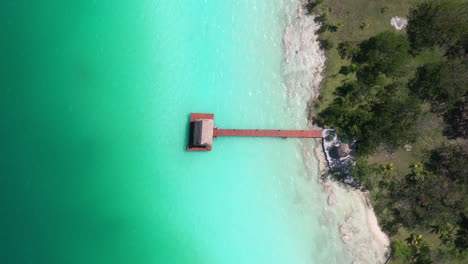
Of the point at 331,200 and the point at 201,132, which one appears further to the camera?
the point at 331,200

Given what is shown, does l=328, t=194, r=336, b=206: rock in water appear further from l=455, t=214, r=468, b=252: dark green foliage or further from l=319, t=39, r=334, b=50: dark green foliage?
l=319, t=39, r=334, b=50: dark green foliage

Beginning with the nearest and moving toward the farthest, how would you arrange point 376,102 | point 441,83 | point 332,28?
point 441,83 → point 376,102 → point 332,28

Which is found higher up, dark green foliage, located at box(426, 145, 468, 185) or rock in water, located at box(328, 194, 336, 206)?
dark green foliage, located at box(426, 145, 468, 185)

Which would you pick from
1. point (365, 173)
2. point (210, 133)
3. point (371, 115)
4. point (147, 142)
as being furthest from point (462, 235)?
point (147, 142)

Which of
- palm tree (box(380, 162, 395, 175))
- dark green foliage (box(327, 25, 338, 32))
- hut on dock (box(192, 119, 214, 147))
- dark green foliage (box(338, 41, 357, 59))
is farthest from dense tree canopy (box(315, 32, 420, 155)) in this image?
hut on dock (box(192, 119, 214, 147))

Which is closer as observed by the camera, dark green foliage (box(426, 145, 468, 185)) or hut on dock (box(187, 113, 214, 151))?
dark green foliage (box(426, 145, 468, 185))

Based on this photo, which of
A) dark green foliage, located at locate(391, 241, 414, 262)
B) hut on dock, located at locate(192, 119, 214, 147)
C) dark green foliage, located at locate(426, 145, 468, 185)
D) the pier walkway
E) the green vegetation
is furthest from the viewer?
the pier walkway

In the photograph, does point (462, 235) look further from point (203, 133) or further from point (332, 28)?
point (203, 133)
